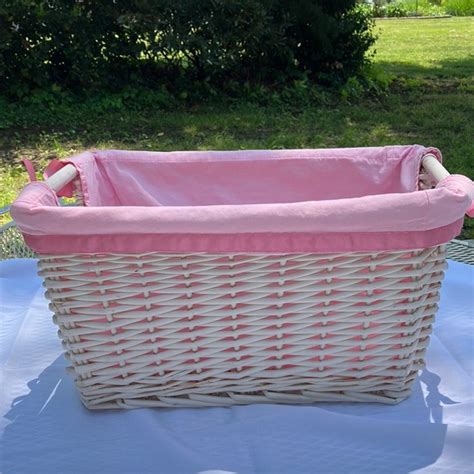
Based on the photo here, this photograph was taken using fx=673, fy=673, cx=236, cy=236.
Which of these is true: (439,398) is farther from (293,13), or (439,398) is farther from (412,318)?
(293,13)

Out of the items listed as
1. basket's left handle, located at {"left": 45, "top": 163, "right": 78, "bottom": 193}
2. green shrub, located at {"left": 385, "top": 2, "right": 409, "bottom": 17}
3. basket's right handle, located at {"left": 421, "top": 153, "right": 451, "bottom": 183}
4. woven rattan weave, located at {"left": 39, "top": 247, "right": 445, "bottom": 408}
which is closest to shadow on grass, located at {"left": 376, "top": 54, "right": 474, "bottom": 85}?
basket's right handle, located at {"left": 421, "top": 153, "right": 451, "bottom": 183}

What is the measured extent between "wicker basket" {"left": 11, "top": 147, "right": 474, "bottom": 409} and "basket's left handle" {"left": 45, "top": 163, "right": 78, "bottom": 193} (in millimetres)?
216

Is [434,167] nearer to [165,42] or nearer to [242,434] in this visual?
[242,434]

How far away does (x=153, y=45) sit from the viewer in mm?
4211

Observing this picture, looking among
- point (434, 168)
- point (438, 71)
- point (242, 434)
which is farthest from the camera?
point (438, 71)

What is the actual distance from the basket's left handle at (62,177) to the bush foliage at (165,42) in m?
3.11

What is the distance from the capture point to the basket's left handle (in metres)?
1.10

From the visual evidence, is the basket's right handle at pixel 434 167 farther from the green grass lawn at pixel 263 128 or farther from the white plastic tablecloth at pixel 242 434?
the green grass lawn at pixel 263 128

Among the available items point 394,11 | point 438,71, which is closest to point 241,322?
point 438,71

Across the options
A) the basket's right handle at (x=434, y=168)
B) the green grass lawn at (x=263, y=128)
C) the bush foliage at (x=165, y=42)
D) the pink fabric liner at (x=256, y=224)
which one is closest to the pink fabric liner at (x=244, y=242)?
the pink fabric liner at (x=256, y=224)

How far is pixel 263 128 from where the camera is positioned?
389 centimetres

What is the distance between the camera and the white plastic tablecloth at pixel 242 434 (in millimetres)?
920

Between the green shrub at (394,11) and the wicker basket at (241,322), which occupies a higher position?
the wicker basket at (241,322)

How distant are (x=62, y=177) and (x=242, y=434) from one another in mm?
528
